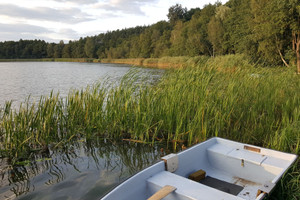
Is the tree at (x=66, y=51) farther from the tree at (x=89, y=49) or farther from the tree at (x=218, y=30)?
the tree at (x=218, y=30)

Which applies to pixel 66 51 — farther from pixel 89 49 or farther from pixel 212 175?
pixel 212 175

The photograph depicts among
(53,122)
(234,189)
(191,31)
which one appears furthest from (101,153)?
(191,31)

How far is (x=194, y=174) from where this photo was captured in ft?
9.59

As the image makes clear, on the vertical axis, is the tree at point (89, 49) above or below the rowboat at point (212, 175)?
above

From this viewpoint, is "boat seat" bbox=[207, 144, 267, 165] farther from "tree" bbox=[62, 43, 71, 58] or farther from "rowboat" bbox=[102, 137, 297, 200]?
"tree" bbox=[62, 43, 71, 58]

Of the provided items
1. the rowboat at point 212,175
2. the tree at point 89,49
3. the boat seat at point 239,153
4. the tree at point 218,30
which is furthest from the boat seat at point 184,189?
the tree at point 89,49

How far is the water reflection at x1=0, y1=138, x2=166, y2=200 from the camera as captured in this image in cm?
334

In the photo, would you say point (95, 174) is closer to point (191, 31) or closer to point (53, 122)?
point (53, 122)

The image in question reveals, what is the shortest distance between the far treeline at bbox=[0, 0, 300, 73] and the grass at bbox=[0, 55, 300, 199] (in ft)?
12.3

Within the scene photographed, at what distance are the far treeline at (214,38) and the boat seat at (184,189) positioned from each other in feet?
22.6

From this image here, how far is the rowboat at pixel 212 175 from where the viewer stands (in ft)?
7.06

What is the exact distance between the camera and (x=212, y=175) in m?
3.14

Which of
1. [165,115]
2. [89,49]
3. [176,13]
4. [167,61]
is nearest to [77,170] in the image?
[165,115]

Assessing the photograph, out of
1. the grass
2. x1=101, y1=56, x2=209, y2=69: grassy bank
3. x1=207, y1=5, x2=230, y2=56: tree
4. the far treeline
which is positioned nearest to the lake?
the grass
